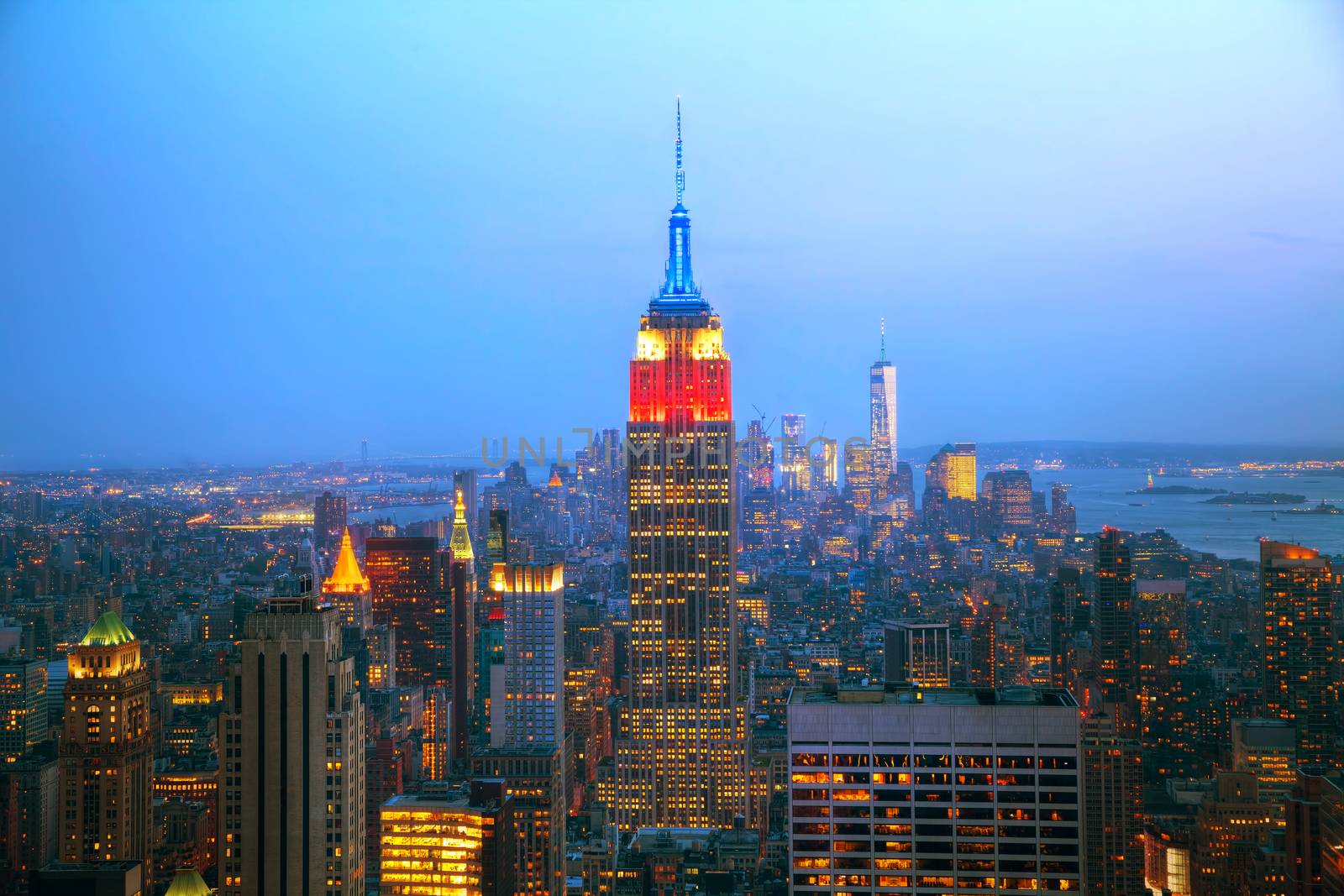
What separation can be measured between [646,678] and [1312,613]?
9031 mm

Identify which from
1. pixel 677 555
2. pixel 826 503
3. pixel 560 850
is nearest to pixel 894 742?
pixel 560 850

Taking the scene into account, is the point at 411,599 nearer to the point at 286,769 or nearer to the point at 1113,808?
the point at 1113,808

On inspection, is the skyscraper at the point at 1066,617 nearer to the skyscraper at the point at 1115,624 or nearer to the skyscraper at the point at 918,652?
the skyscraper at the point at 1115,624

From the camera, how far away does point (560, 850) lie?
1703 centimetres

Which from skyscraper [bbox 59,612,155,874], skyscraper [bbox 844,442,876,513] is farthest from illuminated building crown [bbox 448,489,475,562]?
skyscraper [bbox 59,612,155,874]

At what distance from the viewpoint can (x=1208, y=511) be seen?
15.8 meters

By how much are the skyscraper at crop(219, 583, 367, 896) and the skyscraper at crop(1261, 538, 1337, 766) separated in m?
9.37

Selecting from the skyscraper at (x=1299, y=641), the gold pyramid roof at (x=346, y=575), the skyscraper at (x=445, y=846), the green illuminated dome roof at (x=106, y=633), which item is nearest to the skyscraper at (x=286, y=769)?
the skyscraper at (x=445, y=846)

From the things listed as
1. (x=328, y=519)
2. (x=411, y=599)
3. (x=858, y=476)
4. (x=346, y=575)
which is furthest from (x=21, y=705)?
(x=858, y=476)

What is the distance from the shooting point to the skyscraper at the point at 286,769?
11008 millimetres

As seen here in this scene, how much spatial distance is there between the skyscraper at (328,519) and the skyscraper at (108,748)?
6.95 ft

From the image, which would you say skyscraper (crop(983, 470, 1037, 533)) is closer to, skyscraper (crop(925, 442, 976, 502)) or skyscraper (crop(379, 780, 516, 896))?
skyscraper (crop(925, 442, 976, 502))

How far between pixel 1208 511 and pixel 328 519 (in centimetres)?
923

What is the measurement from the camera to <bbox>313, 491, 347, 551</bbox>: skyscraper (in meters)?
15.7
